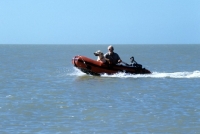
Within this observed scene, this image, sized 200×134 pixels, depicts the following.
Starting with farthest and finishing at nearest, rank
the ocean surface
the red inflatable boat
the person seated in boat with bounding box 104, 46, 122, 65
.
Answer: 1. the red inflatable boat
2. the person seated in boat with bounding box 104, 46, 122, 65
3. the ocean surface

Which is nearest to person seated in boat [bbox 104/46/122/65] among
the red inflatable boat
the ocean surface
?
the red inflatable boat

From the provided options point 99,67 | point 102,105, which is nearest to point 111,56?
point 99,67

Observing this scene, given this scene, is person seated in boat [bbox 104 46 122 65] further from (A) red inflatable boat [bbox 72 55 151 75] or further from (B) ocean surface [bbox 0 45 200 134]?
(B) ocean surface [bbox 0 45 200 134]

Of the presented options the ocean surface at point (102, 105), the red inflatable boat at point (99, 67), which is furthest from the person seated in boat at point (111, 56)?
the ocean surface at point (102, 105)

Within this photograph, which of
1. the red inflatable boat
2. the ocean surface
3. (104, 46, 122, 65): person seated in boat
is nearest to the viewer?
the ocean surface

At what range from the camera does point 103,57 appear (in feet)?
86.3

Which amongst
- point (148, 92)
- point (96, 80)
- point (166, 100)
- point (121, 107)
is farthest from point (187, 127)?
point (96, 80)

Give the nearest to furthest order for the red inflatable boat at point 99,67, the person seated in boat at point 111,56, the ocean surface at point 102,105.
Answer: the ocean surface at point 102,105, the person seated in boat at point 111,56, the red inflatable boat at point 99,67

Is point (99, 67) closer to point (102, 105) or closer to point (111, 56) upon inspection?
point (111, 56)

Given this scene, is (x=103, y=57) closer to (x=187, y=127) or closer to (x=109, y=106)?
(x=109, y=106)

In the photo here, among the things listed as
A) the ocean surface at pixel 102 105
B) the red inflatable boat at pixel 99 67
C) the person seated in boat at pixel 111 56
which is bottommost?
the ocean surface at pixel 102 105

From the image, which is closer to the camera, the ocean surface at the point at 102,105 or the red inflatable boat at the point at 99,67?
the ocean surface at the point at 102,105

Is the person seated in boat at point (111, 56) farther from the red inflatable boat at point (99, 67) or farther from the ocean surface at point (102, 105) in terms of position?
the ocean surface at point (102, 105)

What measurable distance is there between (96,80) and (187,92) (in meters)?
4.98
